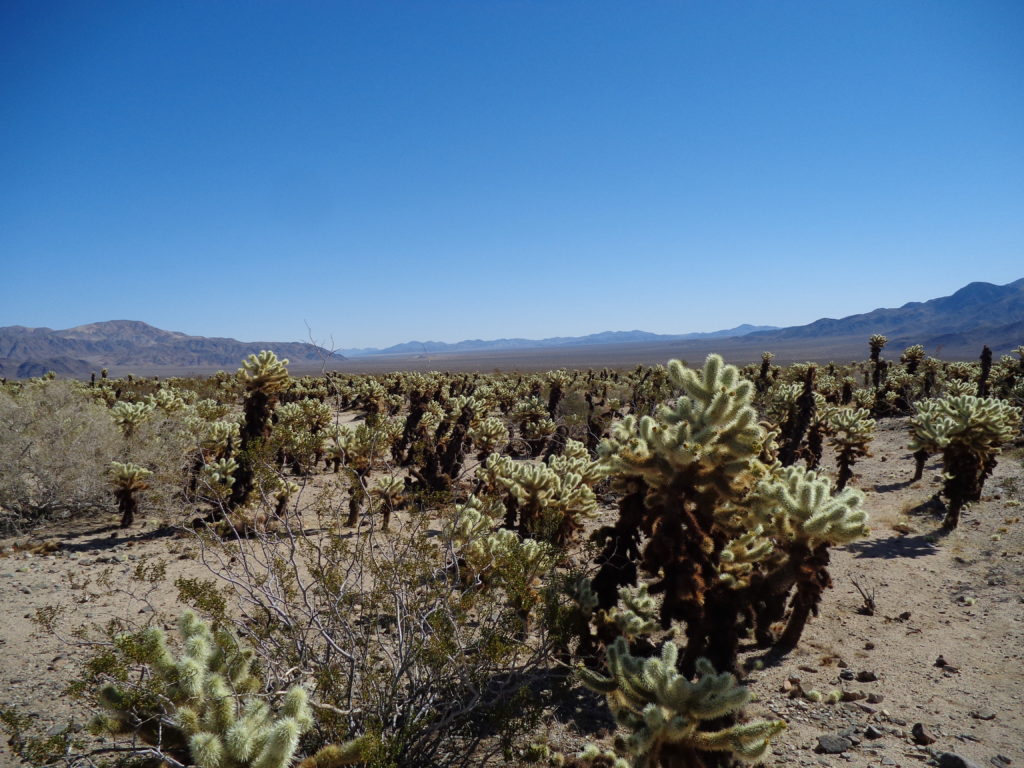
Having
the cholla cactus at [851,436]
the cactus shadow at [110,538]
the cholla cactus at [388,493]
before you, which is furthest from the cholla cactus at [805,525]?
the cactus shadow at [110,538]

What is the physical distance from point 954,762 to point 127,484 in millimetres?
15015

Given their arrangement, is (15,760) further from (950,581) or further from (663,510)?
(950,581)

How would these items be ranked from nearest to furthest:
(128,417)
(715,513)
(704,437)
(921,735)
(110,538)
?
(704,437), (921,735), (715,513), (110,538), (128,417)

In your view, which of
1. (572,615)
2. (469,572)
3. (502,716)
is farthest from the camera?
(469,572)

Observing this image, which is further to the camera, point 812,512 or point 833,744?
point 812,512

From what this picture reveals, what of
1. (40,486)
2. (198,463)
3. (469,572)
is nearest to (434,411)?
(198,463)

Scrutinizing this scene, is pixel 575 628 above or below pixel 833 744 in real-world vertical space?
above

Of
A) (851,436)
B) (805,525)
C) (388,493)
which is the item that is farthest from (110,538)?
(851,436)

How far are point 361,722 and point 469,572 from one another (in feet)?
8.65

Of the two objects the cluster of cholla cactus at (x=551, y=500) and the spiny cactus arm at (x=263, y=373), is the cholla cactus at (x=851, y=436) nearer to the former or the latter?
the cluster of cholla cactus at (x=551, y=500)

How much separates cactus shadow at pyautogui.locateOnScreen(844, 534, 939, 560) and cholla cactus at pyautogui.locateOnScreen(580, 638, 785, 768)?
8278 mm

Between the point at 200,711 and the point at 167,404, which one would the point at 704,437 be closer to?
the point at 200,711

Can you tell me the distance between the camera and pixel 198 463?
15.1 metres

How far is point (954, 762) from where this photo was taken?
4867mm
